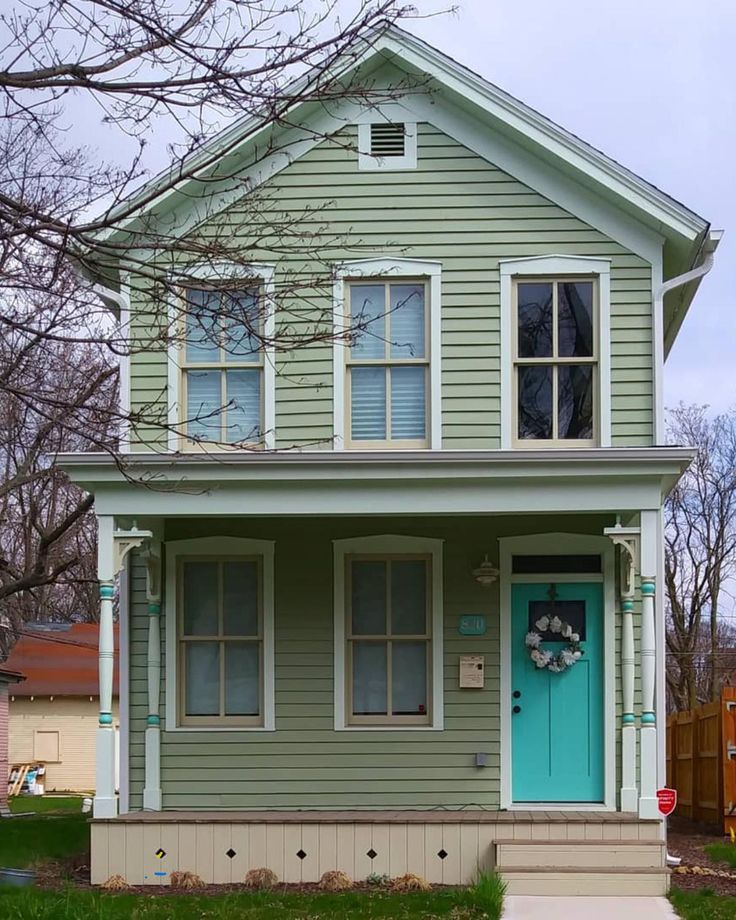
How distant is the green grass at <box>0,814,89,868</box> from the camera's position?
12.3m

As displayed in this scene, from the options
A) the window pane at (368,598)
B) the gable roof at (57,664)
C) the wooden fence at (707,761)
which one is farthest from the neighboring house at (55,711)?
the window pane at (368,598)

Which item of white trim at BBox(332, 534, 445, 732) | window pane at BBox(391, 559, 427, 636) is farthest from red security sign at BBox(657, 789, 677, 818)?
window pane at BBox(391, 559, 427, 636)

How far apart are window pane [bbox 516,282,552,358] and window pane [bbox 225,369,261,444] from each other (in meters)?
2.39

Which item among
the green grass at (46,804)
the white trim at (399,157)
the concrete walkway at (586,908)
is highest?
the white trim at (399,157)

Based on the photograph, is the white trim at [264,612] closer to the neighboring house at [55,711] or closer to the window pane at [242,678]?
the window pane at [242,678]

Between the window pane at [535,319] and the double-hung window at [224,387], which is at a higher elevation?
the window pane at [535,319]

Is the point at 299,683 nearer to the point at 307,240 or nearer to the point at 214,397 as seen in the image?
the point at 214,397

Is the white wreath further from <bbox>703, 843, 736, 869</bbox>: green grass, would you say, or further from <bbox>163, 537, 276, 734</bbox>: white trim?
<bbox>163, 537, 276, 734</bbox>: white trim

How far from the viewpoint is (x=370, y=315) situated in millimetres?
12133

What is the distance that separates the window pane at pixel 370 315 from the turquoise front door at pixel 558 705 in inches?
98.8

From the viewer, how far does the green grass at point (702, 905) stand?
9398 mm

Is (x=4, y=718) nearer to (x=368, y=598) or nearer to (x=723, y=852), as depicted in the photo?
(x=368, y=598)

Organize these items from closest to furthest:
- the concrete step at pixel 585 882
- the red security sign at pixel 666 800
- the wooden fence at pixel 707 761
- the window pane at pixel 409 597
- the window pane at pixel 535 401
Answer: the concrete step at pixel 585 882 < the red security sign at pixel 666 800 < the window pane at pixel 535 401 < the window pane at pixel 409 597 < the wooden fence at pixel 707 761

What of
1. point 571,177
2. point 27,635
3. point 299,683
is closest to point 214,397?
point 299,683
